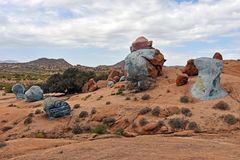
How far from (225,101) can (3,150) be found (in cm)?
1736

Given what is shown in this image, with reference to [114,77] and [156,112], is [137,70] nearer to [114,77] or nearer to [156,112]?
[156,112]

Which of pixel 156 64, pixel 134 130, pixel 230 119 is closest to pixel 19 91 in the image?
pixel 156 64

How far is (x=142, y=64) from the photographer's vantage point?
34750 mm

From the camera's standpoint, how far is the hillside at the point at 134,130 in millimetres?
14148

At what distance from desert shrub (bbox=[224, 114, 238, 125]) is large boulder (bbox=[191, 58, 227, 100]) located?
4.36 m

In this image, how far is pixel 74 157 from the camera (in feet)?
44.5

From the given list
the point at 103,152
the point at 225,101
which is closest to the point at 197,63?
the point at 225,101


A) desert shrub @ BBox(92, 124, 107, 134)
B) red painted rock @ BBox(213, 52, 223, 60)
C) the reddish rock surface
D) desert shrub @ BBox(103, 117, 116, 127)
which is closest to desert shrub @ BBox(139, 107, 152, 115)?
desert shrub @ BBox(103, 117, 116, 127)

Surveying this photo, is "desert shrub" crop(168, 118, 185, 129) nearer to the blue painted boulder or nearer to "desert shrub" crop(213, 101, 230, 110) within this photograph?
"desert shrub" crop(213, 101, 230, 110)

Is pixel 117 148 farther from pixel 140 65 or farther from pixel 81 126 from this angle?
pixel 140 65

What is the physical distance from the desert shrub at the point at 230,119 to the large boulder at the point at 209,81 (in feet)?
14.3

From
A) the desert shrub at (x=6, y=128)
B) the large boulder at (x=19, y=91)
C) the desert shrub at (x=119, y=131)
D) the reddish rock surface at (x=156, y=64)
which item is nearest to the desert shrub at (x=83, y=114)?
the desert shrub at (x=119, y=131)

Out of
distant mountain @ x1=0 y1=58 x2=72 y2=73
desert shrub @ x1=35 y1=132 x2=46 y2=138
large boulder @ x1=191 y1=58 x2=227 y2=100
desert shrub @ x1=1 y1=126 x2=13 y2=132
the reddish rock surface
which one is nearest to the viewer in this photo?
desert shrub @ x1=35 y1=132 x2=46 y2=138

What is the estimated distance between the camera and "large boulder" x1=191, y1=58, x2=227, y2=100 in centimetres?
2977
